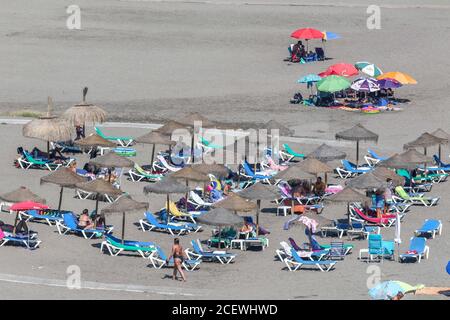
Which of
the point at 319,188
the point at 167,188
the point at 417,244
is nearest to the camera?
the point at 417,244

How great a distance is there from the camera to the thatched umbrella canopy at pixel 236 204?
33.2 m

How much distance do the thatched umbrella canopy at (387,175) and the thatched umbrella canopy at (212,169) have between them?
3807mm

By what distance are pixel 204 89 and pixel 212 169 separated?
14671 millimetres

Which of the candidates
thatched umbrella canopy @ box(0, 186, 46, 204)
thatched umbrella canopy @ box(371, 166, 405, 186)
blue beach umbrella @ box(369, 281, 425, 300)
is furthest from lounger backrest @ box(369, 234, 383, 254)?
thatched umbrella canopy @ box(0, 186, 46, 204)

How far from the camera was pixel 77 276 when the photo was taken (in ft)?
98.0

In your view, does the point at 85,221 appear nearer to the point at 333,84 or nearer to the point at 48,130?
the point at 48,130

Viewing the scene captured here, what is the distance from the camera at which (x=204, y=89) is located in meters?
51.4

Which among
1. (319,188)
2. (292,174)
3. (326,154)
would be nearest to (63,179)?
(292,174)

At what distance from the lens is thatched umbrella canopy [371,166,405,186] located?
1452 inches

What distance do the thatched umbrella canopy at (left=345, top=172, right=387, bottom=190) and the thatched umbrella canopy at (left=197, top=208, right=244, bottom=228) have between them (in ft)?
14.7

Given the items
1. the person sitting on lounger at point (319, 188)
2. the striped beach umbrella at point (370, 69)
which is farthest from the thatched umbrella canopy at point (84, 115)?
the striped beach umbrella at point (370, 69)

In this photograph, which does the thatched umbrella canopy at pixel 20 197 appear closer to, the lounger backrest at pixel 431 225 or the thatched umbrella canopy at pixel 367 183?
the thatched umbrella canopy at pixel 367 183

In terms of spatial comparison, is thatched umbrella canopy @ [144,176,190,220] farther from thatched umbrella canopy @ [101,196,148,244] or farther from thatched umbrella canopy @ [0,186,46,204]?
thatched umbrella canopy @ [0,186,46,204]
